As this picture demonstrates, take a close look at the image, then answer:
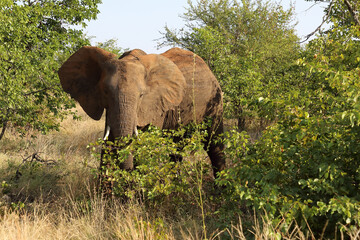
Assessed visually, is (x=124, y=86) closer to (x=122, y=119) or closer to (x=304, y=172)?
(x=122, y=119)

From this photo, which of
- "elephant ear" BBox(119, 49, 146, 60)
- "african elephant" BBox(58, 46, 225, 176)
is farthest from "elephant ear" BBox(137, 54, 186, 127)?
"elephant ear" BBox(119, 49, 146, 60)

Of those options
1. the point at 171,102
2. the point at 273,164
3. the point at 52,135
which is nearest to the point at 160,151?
the point at 273,164

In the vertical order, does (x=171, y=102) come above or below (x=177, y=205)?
above

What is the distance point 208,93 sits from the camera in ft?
26.9

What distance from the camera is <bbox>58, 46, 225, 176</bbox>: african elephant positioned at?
6105mm

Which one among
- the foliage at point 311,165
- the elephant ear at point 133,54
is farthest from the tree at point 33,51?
the foliage at point 311,165

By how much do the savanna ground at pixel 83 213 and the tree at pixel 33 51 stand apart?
1.12m

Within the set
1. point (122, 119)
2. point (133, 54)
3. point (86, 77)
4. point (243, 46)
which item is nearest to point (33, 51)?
point (86, 77)

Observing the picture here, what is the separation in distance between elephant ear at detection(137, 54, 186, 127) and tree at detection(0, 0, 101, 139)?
2.38m

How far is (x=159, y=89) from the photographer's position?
6.97 metres

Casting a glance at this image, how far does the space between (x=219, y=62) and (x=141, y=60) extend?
3971mm

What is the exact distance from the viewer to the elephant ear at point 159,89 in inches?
264

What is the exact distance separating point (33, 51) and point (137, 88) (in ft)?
11.0

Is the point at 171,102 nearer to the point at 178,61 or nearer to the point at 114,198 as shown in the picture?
the point at 178,61
